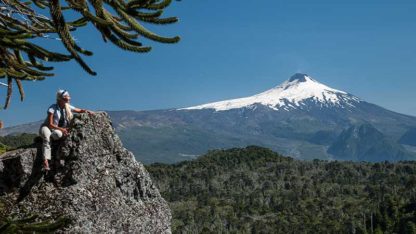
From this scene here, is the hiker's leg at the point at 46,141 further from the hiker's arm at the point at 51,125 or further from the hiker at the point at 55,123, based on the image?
the hiker's arm at the point at 51,125

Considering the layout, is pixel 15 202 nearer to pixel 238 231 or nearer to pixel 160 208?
pixel 160 208

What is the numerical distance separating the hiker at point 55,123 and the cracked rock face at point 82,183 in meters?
0.29

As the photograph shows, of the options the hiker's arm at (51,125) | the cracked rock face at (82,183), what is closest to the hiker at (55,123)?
the hiker's arm at (51,125)

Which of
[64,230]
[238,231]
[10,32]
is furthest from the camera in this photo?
[238,231]

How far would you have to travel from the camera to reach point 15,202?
13.1m

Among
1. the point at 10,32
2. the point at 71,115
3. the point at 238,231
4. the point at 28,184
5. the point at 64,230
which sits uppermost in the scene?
the point at 10,32

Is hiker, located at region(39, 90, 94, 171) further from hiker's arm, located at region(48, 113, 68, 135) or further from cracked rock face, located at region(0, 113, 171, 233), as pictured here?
cracked rock face, located at region(0, 113, 171, 233)

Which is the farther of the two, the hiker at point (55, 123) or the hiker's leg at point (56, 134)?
the hiker's leg at point (56, 134)

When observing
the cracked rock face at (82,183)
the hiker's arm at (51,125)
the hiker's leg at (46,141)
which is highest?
the hiker's arm at (51,125)

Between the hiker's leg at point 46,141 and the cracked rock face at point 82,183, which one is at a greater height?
the hiker's leg at point 46,141

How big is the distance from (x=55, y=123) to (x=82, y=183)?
61.3 inches

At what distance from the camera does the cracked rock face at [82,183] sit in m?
13.0

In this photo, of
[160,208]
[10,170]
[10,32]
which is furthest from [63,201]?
[10,32]

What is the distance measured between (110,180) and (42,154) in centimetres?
178
